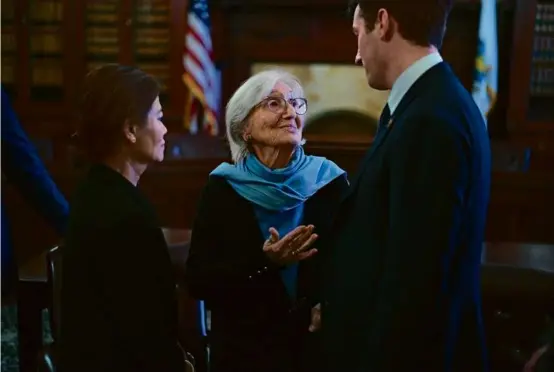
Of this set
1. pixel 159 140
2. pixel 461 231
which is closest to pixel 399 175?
pixel 461 231

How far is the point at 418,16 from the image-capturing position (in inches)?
47.9

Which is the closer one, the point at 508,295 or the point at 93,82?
the point at 93,82

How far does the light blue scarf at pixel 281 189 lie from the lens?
1.66 meters

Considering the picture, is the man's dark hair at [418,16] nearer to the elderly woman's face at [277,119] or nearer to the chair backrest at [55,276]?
the elderly woman's face at [277,119]

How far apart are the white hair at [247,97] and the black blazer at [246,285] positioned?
107mm

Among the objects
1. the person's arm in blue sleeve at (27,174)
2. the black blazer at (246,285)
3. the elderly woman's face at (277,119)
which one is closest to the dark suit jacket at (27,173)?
the person's arm in blue sleeve at (27,174)

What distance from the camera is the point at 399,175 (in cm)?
117

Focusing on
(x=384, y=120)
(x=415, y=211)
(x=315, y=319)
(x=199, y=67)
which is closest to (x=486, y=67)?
(x=199, y=67)

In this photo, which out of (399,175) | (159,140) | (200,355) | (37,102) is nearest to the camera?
(399,175)

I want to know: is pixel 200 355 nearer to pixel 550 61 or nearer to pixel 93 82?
pixel 93 82

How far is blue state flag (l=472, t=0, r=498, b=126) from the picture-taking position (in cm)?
462

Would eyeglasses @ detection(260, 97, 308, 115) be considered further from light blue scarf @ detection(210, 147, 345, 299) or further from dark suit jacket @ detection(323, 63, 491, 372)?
dark suit jacket @ detection(323, 63, 491, 372)

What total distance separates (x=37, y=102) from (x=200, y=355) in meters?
3.45

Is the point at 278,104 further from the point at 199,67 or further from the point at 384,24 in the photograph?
the point at 199,67
